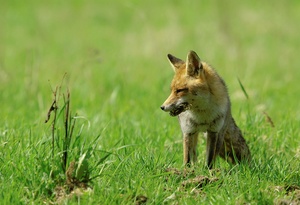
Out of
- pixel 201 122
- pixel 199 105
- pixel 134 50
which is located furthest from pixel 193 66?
pixel 134 50

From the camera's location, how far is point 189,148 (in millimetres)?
7727

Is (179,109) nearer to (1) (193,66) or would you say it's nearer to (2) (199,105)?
(2) (199,105)

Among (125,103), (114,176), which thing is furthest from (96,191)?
(125,103)

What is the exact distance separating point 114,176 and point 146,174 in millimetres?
337

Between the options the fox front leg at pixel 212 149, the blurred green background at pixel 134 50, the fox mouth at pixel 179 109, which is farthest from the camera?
the blurred green background at pixel 134 50

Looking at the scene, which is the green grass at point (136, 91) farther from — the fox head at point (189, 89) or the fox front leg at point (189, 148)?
the fox head at point (189, 89)

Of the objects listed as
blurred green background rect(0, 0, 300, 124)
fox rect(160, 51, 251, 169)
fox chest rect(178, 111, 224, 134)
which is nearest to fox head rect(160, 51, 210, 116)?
fox rect(160, 51, 251, 169)

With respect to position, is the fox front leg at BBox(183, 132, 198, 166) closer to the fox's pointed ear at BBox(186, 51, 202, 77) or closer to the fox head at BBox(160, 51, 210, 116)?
the fox head at BBox(160, 51, 210, 116)

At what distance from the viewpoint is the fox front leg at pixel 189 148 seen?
25.2 ft

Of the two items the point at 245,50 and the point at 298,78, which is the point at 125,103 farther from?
the point at 245,50

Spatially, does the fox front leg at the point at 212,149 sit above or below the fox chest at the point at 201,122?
below

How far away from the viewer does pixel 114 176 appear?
675 centimetres

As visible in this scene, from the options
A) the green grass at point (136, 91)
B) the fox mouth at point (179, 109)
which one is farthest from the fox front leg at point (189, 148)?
the fox mouth at point (179, 109)

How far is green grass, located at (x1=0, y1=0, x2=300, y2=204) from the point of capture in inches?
259
